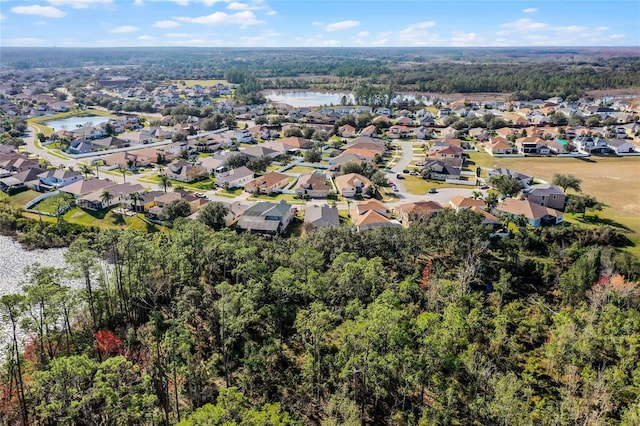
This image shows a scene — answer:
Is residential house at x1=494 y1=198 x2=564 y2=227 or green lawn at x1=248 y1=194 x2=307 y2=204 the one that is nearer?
residential house at x1=494 y1=198 x2=564 y2=227

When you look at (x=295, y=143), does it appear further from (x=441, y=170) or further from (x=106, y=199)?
(x=106, y=199)

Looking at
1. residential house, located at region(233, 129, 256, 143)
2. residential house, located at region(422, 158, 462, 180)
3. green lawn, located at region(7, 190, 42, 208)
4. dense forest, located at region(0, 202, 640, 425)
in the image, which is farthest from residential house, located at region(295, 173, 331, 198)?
green lawn, located at region(7, 190, 42, 208)

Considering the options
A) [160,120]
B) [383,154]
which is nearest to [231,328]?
[383,154]

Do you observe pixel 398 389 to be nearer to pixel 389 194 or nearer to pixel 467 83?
pixel 389 194

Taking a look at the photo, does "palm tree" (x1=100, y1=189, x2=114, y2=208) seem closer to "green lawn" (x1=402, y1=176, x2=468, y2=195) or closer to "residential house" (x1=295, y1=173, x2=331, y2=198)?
"residential house" (x1=295, y1=173, x2=331, y2=198)

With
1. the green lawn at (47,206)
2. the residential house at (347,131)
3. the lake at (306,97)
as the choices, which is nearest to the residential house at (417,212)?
the green lawn at (47,206)

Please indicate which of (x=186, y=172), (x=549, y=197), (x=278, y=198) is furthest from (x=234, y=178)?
(x=549, y=197)

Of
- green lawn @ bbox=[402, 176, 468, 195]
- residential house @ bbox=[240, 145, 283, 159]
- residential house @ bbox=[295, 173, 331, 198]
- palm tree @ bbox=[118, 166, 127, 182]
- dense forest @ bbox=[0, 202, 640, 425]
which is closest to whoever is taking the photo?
dense forest @ bbox=[0, 202, 640, 425]
